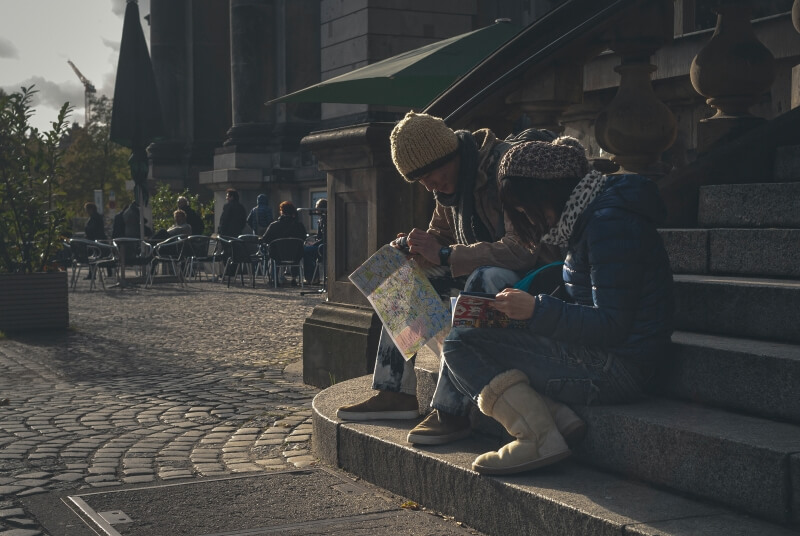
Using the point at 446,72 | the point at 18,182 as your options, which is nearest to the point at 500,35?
the point at 446,72

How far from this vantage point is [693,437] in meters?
3.46

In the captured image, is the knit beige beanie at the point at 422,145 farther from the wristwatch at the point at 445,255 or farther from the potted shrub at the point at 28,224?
the potted shrub at the point at 28,224

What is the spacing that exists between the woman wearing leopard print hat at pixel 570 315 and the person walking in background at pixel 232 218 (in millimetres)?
17391

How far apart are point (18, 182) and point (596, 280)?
9074 mm

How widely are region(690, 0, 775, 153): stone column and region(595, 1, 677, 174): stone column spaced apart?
0.23 meters

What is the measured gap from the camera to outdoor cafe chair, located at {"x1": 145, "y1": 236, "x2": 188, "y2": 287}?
18.8 metres

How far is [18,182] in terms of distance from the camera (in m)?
11.5

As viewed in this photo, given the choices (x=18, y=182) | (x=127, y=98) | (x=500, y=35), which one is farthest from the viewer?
(x=127, y=98)

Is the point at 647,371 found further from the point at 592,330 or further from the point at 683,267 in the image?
the point at 683,267

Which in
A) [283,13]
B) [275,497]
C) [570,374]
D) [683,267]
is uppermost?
[283,13]

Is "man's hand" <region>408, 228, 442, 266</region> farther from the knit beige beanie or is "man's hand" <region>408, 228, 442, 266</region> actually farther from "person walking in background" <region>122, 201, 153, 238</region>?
"person walking in background" <region>122, 201, 153, 238</region>

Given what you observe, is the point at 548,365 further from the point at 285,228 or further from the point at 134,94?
the point at 134,94

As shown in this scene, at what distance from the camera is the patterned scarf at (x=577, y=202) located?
3705 millimetres

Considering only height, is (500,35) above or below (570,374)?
above
